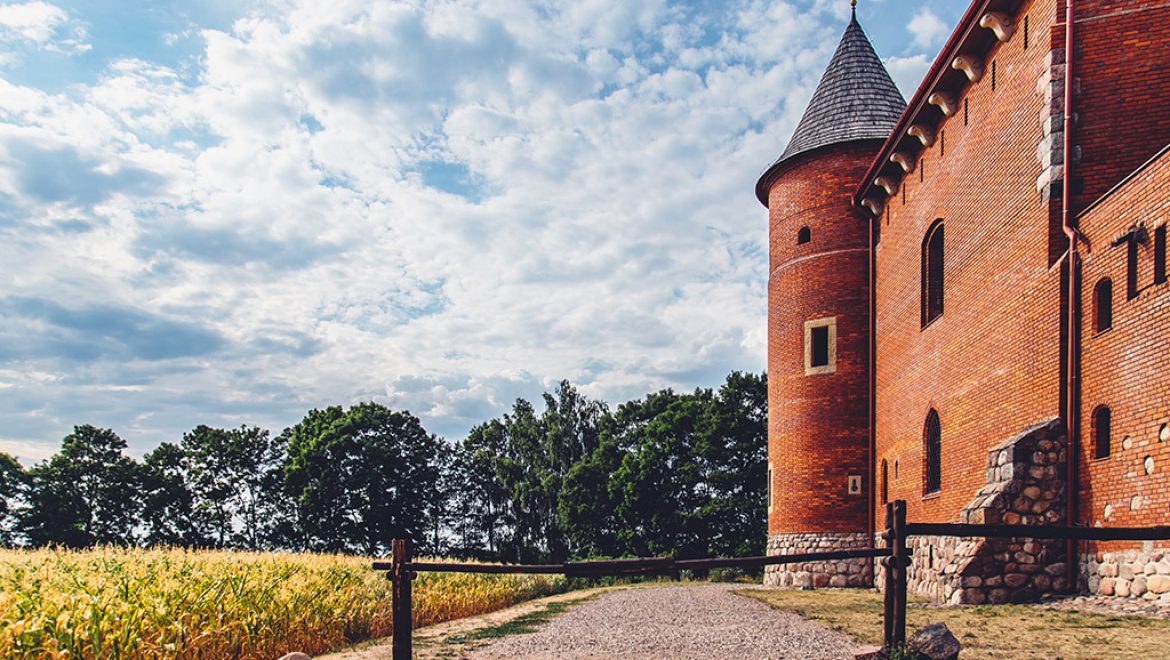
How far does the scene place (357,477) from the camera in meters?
47.7

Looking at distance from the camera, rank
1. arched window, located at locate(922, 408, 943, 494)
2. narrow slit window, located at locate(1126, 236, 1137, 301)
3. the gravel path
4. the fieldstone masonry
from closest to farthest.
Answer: the gravel path → narrow slit window, located at locate(1126, 236, 1137, 301) → the fieldstone masonry → arched window, located at locate(922, 408, 943, 494)

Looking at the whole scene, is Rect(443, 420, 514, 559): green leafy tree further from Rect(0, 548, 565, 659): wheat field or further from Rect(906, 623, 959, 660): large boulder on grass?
Rect(906, 623, 959, 660): large boulder on grass

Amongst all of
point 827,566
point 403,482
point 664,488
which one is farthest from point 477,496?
point 827,566

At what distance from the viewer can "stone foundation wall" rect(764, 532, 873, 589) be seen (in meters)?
21.8

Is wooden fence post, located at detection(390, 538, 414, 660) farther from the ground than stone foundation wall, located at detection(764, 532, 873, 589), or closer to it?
farther from the ground

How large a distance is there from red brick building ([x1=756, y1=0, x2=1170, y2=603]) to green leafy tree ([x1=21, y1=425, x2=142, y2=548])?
1293 inches

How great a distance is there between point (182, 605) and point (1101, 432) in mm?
11751

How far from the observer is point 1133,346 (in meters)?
11.4

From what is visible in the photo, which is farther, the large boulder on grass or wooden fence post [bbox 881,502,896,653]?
wooden fence post [bbox 881,502,896,653]

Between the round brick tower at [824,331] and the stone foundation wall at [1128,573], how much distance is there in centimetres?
966

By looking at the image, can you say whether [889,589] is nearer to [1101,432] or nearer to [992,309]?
[1101,432]

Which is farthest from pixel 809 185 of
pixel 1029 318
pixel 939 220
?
pixel 1029 318

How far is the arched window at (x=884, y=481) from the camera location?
21.2m

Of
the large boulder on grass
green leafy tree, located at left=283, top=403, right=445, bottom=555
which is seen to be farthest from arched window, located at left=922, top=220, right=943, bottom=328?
green leafy tree, located at left=283, top=403, right=445, bottom=555
